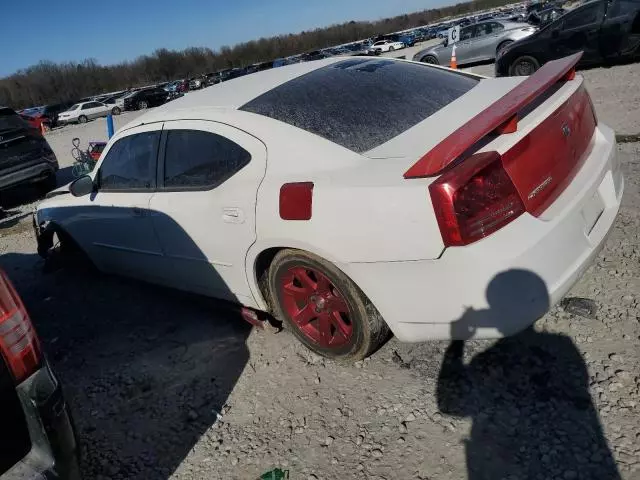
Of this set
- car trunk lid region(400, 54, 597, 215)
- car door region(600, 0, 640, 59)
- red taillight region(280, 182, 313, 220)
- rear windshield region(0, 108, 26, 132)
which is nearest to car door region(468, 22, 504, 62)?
car door region(600, 0, 640, 59)

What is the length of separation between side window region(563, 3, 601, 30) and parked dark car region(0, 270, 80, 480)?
1210 centimetres

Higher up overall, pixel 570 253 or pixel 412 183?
pixel 412 183

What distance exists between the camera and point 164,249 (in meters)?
3.50

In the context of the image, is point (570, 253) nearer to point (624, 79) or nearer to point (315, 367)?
point (315, 367)

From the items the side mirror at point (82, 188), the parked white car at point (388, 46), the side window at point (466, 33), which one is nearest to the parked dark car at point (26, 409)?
the side mirror at point (82, 188)

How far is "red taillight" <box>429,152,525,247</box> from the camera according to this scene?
2.06 m

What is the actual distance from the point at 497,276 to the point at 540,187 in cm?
49

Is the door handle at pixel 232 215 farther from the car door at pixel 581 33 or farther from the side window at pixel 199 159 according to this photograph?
the car door at pixel 581 33

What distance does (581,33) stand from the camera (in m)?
10.9

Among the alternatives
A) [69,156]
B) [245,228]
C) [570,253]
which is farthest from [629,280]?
[69,156]

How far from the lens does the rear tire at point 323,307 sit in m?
2.62

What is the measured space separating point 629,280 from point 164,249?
2.94m

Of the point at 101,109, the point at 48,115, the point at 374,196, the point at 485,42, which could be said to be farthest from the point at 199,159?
the point at 48,115

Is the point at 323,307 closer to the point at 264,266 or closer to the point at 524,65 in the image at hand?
the point at 264,266
